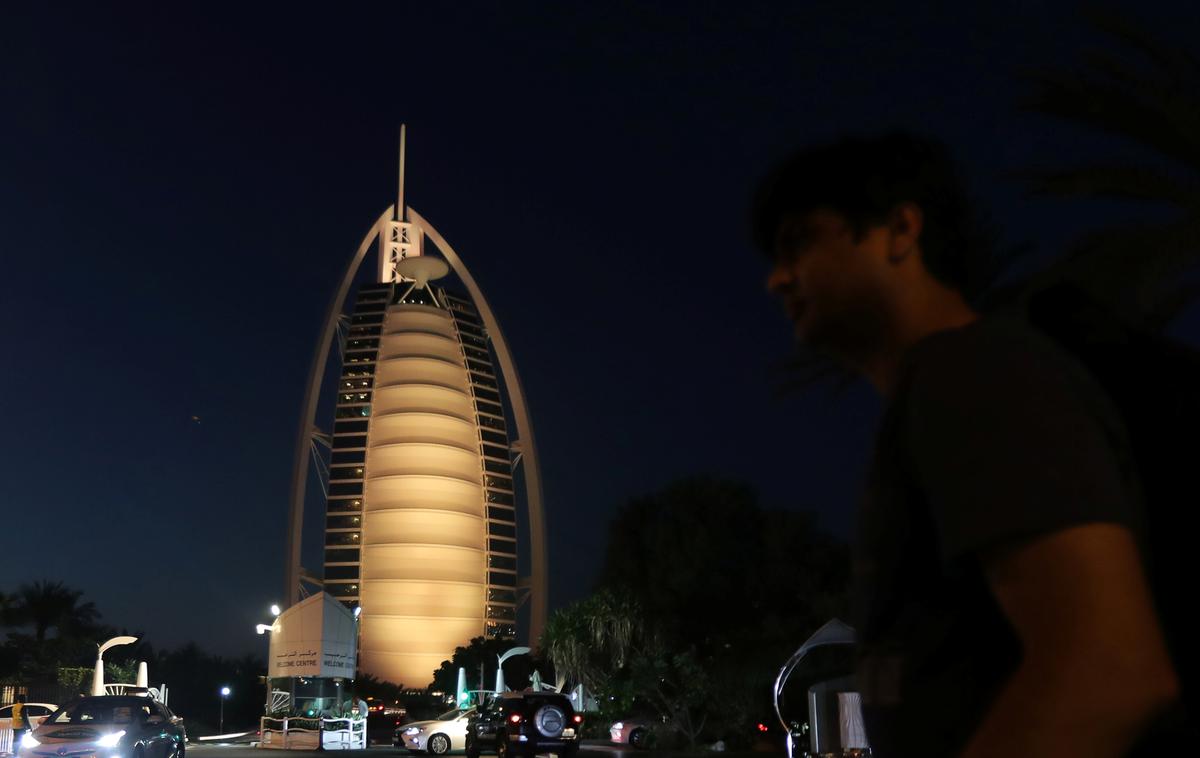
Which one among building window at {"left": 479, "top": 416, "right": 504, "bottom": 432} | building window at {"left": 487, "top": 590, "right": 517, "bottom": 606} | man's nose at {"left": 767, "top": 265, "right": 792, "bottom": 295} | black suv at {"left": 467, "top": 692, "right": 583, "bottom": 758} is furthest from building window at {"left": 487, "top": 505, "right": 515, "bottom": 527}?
man's nose at {"left": 767, "top": 265, "right": 792, "bottom": 295}

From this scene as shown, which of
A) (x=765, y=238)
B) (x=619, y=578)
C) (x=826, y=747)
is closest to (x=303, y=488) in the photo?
(x=619, y=578)

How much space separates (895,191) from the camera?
1522 millimetres

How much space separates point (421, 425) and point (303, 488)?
14233 mm

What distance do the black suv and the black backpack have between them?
2682 centimetres

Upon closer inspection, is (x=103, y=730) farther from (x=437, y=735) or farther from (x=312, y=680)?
(x=312, y=680)

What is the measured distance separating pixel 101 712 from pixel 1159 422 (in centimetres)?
2194

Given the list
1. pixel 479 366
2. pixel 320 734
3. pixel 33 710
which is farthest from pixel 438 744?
pixel 479 366

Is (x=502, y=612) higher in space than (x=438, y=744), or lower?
higher

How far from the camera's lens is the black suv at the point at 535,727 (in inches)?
1077

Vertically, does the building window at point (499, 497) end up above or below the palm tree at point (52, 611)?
above

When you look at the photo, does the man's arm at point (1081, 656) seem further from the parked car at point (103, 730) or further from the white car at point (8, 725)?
the white car at point (8, 725)

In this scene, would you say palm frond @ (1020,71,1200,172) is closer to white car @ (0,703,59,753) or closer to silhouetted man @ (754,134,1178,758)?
silhouetted man @ (754,134,1178,758)

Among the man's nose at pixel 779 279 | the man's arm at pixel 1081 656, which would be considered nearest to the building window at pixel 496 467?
the man's nose at pixel 779 279

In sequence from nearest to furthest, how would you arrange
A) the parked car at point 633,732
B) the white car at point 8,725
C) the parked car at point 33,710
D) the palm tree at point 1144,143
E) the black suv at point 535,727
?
the palm tree at point 1144,143 < the white car at point 8,725 < the black suv at point 535,727 < the parked car at point 33,710 < the parked car at point 633,732
